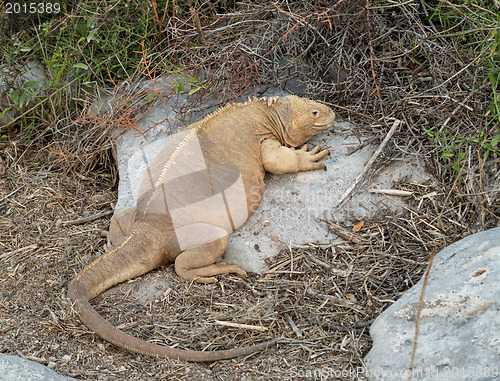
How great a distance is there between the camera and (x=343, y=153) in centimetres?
511

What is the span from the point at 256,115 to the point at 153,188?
129 cm

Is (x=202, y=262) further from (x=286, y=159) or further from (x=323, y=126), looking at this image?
(x=323, y=126)

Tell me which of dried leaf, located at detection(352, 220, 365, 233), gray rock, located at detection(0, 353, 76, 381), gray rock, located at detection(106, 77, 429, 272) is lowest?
dried leaf, located at detection(352, 220, 365, 233)

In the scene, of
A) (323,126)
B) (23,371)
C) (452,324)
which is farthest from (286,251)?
(23,371)

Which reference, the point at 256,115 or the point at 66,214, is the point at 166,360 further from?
the point at 256,115

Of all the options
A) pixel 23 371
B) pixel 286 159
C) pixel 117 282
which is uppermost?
pixel 23 371

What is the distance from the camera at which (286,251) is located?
4461 mm

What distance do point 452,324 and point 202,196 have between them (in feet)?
7.21

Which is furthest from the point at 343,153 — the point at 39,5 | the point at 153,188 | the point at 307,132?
the point at 39,5

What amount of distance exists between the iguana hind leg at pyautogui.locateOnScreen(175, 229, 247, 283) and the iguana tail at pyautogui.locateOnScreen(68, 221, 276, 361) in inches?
8.3

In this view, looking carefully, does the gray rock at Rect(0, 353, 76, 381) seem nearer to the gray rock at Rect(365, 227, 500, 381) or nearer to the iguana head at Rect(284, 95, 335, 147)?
the gray rock at Rect(365, 227, 500, 381)

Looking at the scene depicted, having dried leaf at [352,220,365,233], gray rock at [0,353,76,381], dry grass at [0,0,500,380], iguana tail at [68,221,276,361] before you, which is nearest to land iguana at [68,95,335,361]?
iguana tail at [68,221,276,361]

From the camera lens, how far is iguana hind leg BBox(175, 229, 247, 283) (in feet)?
13.8

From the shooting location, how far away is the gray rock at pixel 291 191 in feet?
14.9
